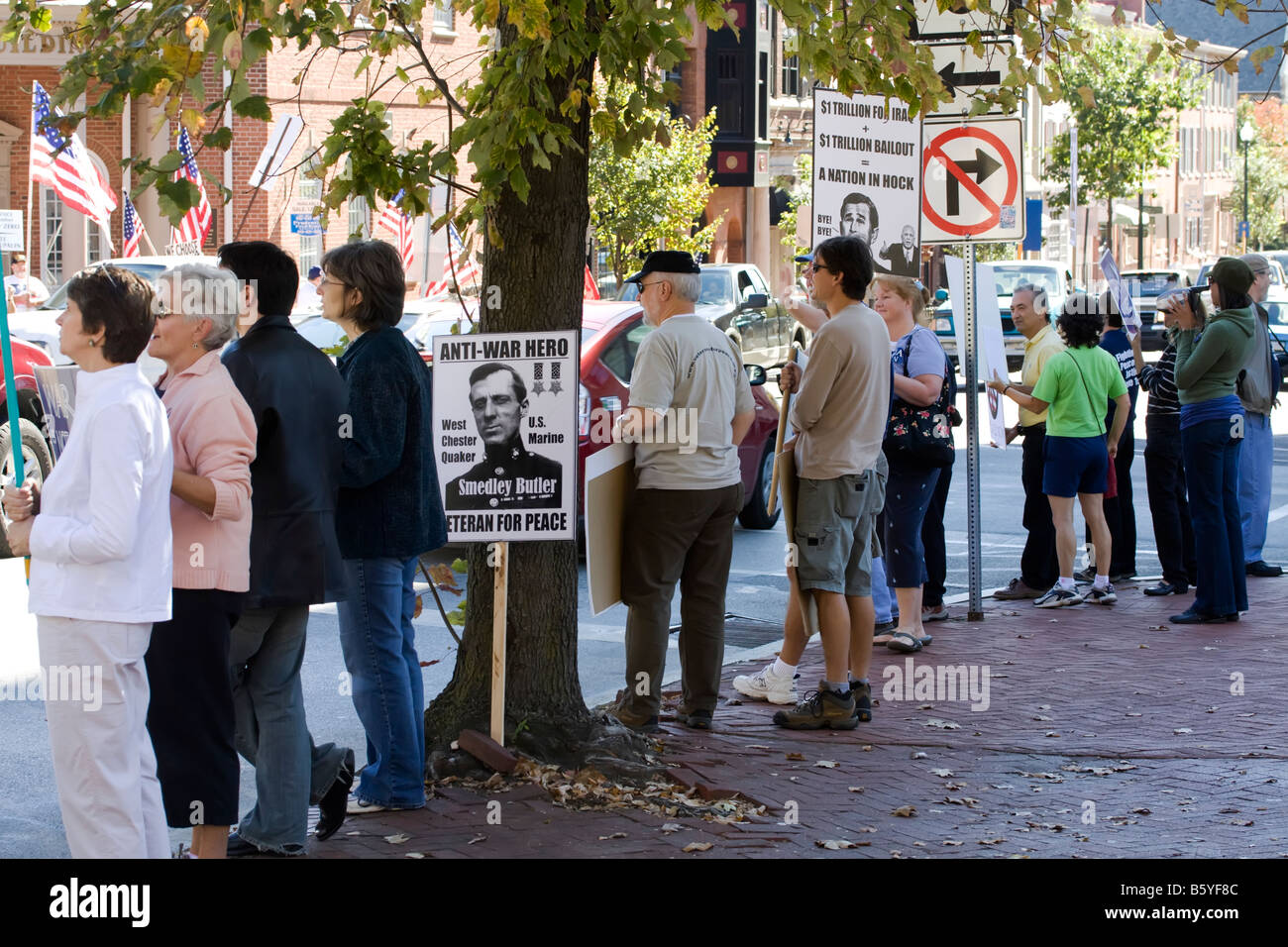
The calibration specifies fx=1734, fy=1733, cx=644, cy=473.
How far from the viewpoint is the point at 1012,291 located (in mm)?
31875

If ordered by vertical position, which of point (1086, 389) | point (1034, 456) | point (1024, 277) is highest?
point (1024, 277)

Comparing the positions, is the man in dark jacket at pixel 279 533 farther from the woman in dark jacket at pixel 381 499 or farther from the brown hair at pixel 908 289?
the brown hair at pixel 908 289

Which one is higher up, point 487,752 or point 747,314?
point 747,314

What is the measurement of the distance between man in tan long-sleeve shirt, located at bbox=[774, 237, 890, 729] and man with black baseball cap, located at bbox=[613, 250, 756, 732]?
32cm

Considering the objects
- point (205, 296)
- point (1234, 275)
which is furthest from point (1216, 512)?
point (205, 296)

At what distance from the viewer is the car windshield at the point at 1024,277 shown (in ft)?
108

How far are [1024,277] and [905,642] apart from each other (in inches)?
1007

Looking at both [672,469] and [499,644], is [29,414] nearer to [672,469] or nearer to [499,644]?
[672,469]

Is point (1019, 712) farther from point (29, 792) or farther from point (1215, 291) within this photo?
point (29, 792)

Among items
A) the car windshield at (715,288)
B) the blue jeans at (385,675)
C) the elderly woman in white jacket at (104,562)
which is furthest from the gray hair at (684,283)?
the car windshield at (715,288)

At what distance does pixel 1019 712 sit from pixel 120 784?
462cm

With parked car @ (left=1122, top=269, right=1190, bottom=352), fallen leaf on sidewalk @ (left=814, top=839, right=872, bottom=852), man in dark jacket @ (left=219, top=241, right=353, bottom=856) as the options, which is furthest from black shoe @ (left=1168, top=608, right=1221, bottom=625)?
parked car @ (left=1122, top=269, right=1190, bottom=352)

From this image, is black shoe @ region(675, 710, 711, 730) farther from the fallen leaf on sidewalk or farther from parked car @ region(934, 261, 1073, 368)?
parked car @ region(934, 261, 1073, 368)

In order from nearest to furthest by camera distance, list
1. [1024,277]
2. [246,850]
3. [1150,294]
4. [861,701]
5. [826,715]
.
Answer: [246,850], [826,715], [861,701], [1024,277], [1150,294]
